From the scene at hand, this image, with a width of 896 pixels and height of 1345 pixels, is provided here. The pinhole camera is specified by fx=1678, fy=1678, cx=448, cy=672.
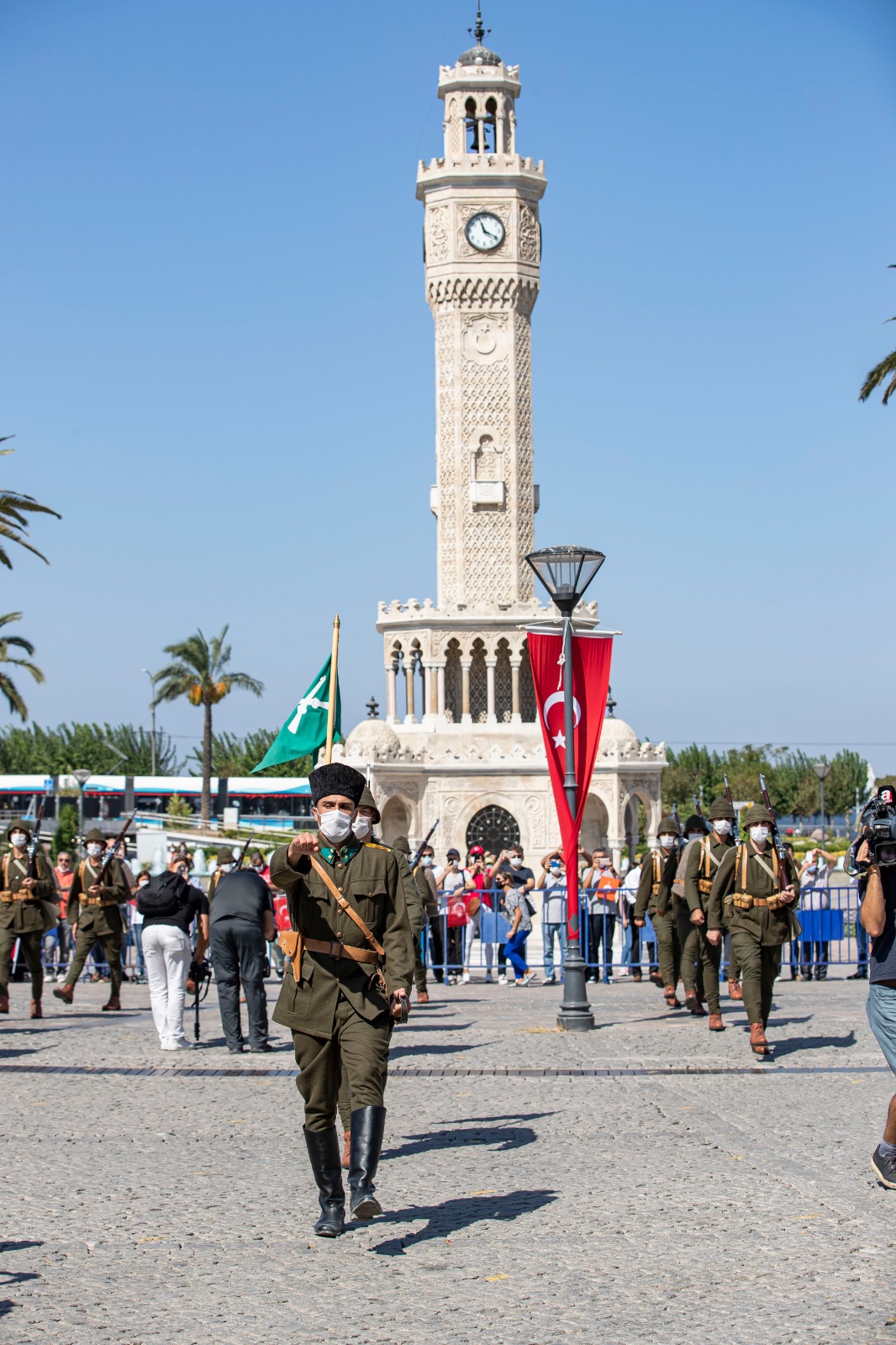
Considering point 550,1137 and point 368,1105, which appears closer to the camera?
point 368,1105

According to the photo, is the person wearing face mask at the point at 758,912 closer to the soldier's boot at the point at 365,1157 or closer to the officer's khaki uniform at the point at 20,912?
the soldier's boot at the point at 365,1157

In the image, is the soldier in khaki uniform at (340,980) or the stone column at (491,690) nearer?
the soldier in khaki uniform at (340,980)

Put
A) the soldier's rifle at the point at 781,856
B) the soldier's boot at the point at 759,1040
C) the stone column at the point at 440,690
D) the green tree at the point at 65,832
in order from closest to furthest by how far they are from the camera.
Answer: the soldier's boot at the point at 759,1040 → the soldier's rifle at the point at 781,856 → the stone column at the point at 440,690 → the green tree at the point at 65,832

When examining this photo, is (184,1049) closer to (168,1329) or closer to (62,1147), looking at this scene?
(62,1147)

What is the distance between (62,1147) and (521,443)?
45378mm

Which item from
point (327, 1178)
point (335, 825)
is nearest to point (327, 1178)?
point (327, 1178)

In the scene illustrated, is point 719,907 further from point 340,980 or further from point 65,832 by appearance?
point 65,832

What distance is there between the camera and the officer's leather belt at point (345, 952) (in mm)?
7211

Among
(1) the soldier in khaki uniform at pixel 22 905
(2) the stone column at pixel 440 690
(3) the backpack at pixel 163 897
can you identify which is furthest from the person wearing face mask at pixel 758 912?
(2) the stone column at pixel 440 690

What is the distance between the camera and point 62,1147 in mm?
9250

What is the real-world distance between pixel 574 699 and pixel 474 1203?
28.1ft

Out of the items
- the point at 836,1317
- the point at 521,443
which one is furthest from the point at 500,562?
the point at 836,1317

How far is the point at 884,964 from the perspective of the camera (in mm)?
7723

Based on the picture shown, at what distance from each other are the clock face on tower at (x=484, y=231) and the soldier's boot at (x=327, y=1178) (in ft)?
160
